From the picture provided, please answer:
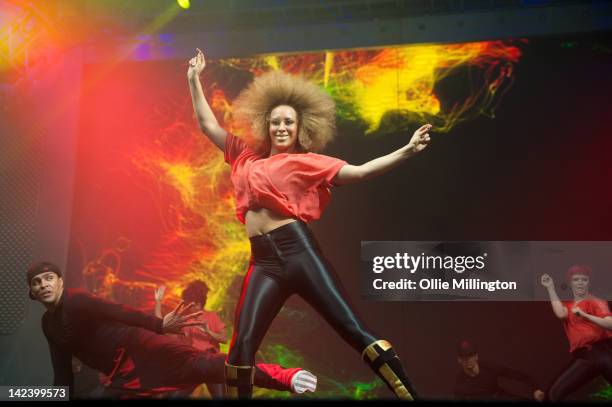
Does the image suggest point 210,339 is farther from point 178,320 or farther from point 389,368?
point 389,368

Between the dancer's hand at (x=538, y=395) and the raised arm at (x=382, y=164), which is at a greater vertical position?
the raised arm at (x=382, y=164)

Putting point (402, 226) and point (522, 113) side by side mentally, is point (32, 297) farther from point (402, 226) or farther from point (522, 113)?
point (522, 113)

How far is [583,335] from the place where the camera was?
145 inches

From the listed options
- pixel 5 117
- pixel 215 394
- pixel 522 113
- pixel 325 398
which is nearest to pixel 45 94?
pixel 5 117

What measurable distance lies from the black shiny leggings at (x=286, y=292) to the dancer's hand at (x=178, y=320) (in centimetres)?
48

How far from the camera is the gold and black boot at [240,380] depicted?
3.61 metres

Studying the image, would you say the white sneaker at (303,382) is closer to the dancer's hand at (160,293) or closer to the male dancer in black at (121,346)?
the male dancer in black at (121,346)

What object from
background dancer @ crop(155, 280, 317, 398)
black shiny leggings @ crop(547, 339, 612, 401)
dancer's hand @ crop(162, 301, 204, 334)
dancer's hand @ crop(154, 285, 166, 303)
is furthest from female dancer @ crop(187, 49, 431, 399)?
black shiny leggings @ crop(547, 339, 612, 401)

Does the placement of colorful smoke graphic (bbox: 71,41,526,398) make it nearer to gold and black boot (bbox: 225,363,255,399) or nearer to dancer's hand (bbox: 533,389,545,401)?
gold and black boot (bbox: 225,363,255,399)

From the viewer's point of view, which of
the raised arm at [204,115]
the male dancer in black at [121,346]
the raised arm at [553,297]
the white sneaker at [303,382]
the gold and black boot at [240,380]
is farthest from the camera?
the raised arm at [204,115]

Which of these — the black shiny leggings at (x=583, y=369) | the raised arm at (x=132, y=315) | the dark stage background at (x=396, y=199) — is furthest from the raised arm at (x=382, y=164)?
the black shiny leggings at (x=583, y=369)

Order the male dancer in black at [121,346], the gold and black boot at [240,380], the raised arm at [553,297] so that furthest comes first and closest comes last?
the male dancer in black at [121,346] → the raised arm at [553,297] → the gold and black boot at [240,380]

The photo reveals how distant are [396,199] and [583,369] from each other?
1447 millimetres

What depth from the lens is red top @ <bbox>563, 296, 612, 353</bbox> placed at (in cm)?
368
